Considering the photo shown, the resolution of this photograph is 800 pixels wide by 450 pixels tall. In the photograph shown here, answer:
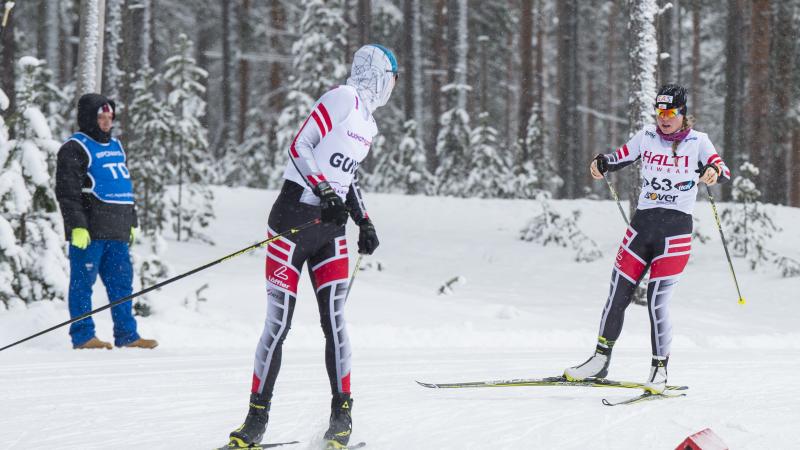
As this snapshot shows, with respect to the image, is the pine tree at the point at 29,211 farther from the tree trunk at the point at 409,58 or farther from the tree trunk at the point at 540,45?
the tree trunk at the point at 540,45

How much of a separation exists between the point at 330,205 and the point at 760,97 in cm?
1869

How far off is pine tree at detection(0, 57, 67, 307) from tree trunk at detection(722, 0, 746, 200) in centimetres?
1874

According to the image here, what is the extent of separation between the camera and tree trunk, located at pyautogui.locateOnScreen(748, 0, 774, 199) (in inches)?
805

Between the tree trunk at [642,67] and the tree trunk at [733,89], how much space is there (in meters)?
12.3

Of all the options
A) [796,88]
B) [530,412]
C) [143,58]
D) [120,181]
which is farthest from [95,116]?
[796,88]

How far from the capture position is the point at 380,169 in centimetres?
2391

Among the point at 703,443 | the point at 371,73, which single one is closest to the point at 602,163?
the point at 371,73

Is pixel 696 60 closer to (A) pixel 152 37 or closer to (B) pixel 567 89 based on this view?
(B) pixel 567 89

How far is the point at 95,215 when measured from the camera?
Answer: 25.6 feet

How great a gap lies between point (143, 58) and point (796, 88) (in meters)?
17.5

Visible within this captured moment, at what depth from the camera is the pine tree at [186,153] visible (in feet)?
48.9

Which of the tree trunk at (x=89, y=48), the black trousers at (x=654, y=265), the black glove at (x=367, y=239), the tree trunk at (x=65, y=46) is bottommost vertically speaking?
the black trousers at (x=654, y=265)

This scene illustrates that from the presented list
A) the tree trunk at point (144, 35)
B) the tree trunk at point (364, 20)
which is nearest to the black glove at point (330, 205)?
the tree trunk at point (144, 35)

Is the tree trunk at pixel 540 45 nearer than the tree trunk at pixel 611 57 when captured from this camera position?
Yes
